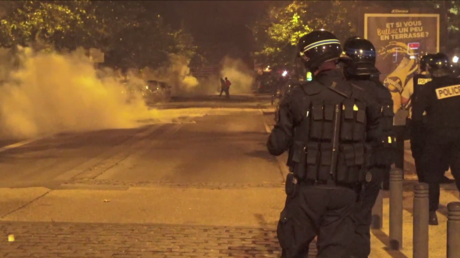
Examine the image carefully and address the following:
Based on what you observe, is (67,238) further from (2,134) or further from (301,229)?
(2,134)

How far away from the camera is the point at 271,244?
6875 millimetres

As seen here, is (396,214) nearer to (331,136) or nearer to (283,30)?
(331,136)

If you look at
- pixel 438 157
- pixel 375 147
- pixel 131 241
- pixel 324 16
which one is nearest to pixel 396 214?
pixel 438 157

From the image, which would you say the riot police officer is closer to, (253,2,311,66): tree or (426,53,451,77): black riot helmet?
(426,53,451,77): black riot helmet

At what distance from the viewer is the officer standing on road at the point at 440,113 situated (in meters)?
7.22

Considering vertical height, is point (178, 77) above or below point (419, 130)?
below

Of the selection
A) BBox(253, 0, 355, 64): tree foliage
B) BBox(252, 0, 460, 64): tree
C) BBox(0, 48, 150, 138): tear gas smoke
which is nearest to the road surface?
BBox(0, 48, 150, 138): tear gas smoke

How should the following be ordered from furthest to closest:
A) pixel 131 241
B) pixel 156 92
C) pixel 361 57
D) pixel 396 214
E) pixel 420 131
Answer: pixel 156 92 < pixel 420 131 < pixel 131 241 < pixel 396 214 < pixel 361 57

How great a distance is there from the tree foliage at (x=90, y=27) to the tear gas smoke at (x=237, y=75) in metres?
29.8

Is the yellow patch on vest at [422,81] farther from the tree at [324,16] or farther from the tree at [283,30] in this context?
the tree at [283,30]

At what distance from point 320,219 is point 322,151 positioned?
1.38 feet

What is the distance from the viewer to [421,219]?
19.0 feet

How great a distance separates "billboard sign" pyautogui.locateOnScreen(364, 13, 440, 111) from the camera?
1191 centimetres

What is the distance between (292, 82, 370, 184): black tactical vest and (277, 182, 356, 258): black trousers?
0.29 feet
